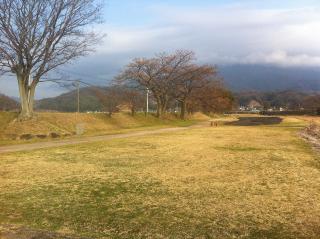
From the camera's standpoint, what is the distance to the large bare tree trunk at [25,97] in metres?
30.1

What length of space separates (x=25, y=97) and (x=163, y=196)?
22.8 m

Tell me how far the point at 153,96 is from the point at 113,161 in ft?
152

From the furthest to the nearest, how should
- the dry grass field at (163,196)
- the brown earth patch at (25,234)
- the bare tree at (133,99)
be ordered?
the bare tree at (133,99)
the dry grass field at (163,196)
the brown earth patch at (25,234)

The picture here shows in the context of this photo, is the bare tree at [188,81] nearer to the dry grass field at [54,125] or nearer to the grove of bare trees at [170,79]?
the grove of bare trees at [170,79]

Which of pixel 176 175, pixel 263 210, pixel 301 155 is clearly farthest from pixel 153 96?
pixel 263 210

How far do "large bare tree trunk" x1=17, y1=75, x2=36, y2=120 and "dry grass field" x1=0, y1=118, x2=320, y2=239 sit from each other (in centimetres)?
1487

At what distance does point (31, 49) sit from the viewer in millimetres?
29406

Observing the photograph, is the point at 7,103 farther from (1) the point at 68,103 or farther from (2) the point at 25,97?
(2) the point at 25,97

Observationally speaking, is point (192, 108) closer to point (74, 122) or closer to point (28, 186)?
point (74, 122)

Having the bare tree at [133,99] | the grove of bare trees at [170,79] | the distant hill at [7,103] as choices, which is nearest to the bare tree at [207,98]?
the grove of bare trees at [170,79]

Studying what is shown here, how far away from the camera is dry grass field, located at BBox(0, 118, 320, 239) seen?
7.53m

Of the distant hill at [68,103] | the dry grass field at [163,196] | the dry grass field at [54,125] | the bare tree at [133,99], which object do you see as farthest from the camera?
the distant hill at [68,103]

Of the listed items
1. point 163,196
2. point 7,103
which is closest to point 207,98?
point 7,103

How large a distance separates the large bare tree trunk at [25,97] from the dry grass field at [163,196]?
14867 mm
